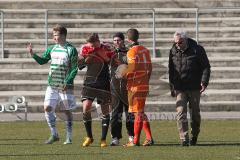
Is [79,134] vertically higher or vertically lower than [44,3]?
lower

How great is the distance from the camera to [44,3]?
3281 centimetres

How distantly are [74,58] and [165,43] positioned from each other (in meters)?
12.3

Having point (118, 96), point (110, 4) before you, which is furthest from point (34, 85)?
point (118, 96)

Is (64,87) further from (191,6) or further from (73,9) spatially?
(191,6)

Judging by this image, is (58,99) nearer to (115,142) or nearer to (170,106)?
(115,142)

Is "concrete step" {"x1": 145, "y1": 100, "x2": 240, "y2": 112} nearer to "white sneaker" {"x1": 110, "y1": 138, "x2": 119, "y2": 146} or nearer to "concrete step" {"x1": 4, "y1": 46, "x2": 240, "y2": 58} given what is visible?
"concrete step" {"x1": 4, "y1": 46, "x2": 240, "y2": 58}

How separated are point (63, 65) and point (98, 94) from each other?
0.76m

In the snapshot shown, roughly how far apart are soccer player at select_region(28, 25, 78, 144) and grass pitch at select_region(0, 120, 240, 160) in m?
0.55

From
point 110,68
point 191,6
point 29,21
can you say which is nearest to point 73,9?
point 29,21

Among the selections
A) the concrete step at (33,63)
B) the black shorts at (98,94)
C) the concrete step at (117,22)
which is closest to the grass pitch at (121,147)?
the black shorts at (98,94)

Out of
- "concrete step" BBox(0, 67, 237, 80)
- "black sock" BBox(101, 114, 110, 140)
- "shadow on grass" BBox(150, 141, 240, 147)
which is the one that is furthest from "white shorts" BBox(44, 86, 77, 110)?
"concrete step" BBox(0, 67, 237, 80)

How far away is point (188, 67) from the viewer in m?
18.0

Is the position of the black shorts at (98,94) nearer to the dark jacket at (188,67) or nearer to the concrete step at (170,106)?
the dark jacket at (188,67)

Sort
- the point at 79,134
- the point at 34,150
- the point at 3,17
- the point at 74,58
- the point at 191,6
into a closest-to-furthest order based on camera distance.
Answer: the point at 34,150 < the point at 74,58 < the point at 79,134 < the point at 3,17 < the point at 191,6
